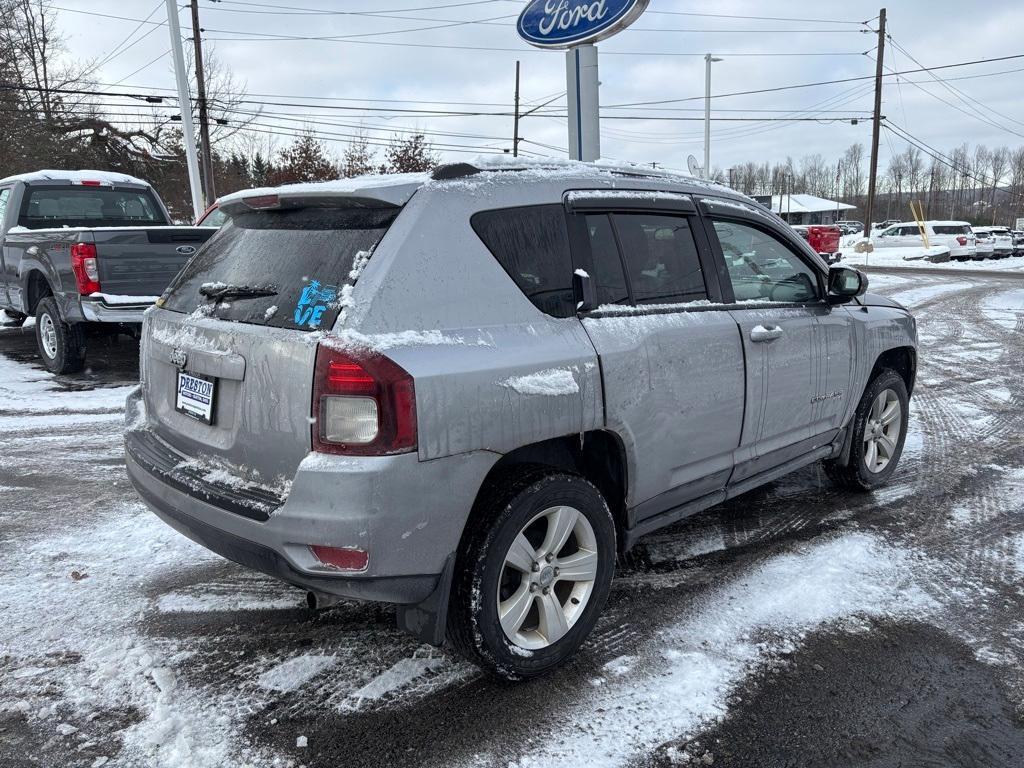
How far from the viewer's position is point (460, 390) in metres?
2.40

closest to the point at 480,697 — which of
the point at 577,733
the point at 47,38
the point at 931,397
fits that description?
the point at 577,733

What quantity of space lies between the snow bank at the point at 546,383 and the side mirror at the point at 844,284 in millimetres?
2200

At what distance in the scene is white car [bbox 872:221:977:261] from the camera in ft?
109

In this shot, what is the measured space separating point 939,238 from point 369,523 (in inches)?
1636

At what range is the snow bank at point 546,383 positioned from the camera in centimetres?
255

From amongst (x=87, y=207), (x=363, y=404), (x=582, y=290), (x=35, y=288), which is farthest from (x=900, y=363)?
(x=87, y=207)

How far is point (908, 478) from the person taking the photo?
511 cm

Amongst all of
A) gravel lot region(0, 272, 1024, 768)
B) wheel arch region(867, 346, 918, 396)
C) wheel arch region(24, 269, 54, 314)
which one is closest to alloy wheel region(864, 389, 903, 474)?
wheel arch region(867, 346, 918, 396)

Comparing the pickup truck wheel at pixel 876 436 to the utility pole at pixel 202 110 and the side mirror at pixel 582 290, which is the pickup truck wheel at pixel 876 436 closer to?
the side mirror at pixel 582 290

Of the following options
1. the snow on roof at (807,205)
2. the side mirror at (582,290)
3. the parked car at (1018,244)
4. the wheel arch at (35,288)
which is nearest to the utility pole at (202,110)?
the wheel arch at (35,288)

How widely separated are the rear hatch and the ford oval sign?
607cm

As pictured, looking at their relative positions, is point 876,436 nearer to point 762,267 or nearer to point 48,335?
point 762,267

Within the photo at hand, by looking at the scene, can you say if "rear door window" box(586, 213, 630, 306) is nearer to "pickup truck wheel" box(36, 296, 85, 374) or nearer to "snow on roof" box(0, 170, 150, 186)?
"pickup truck wheel" box(36, 296, 85, 374)

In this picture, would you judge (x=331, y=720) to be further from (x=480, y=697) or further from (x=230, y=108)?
(x=230, y=108)
